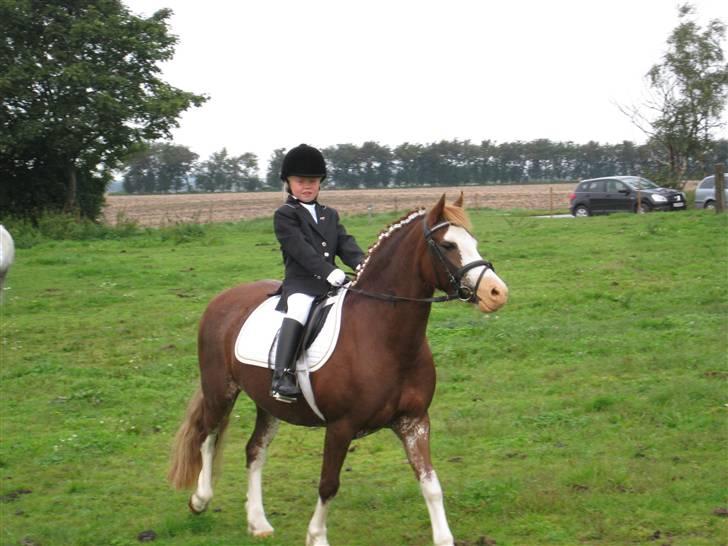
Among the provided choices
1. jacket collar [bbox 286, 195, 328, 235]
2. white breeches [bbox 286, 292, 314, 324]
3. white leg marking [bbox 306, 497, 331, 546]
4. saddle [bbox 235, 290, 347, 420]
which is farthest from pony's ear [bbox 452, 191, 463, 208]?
white leg marking [bbox 306, 497, 331, 546]

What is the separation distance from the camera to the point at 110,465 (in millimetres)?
8914

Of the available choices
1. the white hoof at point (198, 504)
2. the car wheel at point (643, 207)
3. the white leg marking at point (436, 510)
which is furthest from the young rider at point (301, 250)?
the car wheel at point (643, 207)

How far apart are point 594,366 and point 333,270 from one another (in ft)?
19.2

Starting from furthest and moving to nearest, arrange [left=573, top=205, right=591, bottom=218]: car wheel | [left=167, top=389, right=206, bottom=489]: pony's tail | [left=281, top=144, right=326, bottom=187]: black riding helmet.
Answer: [left=573, top=205, right=591, bottom=218]: car wheel → [left=167, top=389, right=206, bottom=489]: pony's tail → [left=281, top=144, right=326, bottom=187]: black riding helmet

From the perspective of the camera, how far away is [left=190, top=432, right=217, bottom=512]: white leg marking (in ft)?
Answer: 23.8

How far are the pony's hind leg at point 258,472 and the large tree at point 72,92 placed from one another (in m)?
25.8

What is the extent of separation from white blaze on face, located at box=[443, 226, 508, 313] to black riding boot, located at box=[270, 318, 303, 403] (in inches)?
51.5

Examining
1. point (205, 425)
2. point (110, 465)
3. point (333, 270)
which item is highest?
point (333, 270)

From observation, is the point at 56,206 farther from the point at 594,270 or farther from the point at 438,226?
the point at 438,226

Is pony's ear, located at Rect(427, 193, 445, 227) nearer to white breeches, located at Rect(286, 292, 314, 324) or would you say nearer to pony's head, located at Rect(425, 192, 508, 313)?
pony's head, located at Rect(425, 192, 508, 313)

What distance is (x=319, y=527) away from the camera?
6137 millimetres

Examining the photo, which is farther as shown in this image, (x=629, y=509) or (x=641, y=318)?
(x=641, y=318)

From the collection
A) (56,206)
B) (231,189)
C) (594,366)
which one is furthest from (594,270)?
(231,189)

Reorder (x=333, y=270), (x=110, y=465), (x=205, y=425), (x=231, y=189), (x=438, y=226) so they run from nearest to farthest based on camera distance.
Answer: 1. (x=438, y=226)
2. (x=333, y=270)
3. (x=205, y=425)
4. (x=110, y=465)
5. (x=231, y=189)
